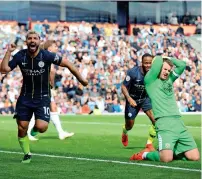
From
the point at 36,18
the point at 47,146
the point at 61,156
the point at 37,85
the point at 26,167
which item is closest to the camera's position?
the point at 26,167

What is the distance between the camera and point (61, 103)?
35.0 metres

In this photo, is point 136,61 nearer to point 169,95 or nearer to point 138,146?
point 138,146

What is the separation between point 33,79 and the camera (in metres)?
13.5

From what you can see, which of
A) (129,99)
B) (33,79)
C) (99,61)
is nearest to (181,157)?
(129,99)

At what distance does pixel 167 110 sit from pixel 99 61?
2572 cm

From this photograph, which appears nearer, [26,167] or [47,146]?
[26,167]

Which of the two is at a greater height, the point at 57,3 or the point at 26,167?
the point at 57,3

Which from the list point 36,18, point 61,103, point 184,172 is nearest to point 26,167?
point 184,172

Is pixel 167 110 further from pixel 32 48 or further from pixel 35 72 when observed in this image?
pixel 32 48

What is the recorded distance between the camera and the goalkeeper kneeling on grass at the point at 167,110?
13.1 m

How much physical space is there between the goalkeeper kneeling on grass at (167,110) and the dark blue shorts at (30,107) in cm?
190

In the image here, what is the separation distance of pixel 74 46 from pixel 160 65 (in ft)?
85.9

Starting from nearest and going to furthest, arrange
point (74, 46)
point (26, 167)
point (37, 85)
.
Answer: point (26, 167)
point (37, 85)
point (74, 46)

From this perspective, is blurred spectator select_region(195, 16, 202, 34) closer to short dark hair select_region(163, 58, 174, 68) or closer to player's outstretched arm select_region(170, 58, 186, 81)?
player's outstretched arm select_region(170, 58, 186, 81)
